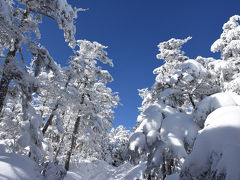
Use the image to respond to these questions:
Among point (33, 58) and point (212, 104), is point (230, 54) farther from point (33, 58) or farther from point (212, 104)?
point (33, 58)

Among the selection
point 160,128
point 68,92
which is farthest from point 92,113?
point 160,128

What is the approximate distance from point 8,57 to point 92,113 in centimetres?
1124

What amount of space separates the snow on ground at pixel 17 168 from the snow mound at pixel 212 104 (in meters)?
6.36

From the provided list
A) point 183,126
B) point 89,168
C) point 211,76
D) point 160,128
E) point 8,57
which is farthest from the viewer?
point 89,168

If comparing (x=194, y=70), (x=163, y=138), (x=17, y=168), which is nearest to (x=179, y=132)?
(x=163, y=138)

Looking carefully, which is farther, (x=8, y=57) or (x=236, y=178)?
(x=8, y=57)

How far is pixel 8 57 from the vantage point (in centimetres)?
690

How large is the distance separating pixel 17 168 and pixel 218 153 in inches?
265

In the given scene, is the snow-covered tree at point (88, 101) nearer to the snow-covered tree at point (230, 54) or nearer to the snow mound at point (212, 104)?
the snow-covered tree at point (230, 54)

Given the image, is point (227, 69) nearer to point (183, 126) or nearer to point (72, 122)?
point (183, 126)

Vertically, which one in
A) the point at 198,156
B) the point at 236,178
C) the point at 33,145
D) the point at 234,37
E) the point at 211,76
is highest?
the point at 234,37

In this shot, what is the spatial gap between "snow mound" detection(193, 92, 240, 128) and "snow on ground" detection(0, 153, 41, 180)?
6363mm

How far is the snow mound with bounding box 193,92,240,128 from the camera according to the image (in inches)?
200

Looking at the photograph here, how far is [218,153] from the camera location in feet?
9.55
